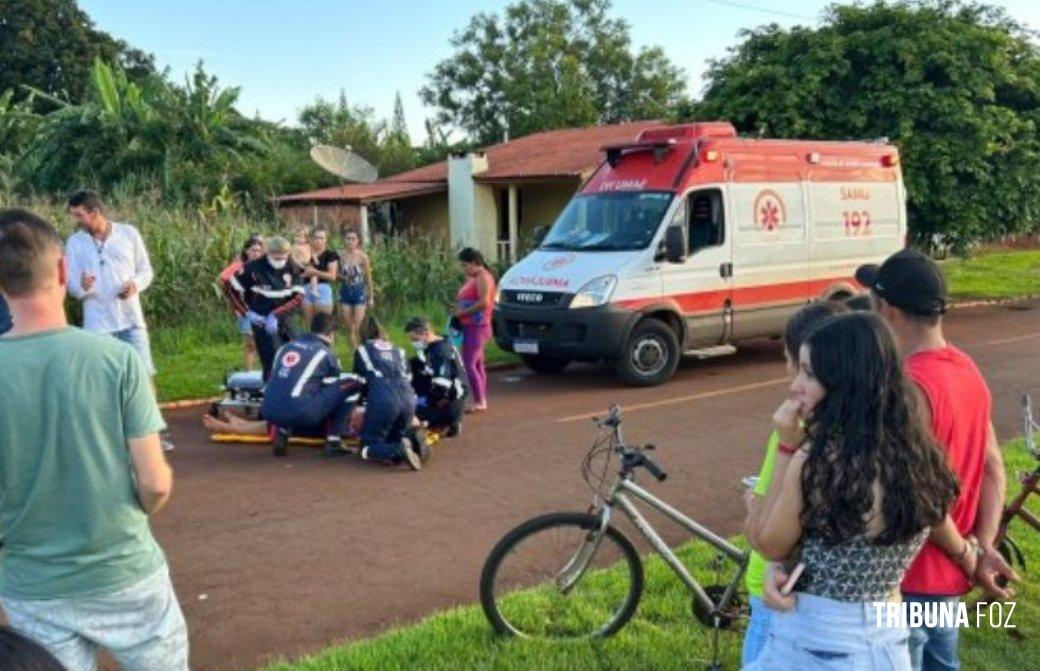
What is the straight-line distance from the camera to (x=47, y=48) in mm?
45312

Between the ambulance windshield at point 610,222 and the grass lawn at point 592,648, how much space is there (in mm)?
7439

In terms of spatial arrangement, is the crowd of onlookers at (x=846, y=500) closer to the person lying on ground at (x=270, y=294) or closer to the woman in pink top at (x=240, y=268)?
the person lying on ground at (x=270, y=294)

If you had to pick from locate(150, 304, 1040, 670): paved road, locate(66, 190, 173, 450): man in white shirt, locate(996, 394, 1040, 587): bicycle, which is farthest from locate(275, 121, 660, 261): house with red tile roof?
locate(996, 394, 1040, 587): bicycle

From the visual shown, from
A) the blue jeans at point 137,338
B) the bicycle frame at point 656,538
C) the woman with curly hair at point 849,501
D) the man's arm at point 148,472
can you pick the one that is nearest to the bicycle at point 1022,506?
the bicycle frame at point 656,538

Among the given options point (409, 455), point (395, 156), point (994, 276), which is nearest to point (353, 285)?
point (409, 455)

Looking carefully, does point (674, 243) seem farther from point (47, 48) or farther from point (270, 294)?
point (47, 48)

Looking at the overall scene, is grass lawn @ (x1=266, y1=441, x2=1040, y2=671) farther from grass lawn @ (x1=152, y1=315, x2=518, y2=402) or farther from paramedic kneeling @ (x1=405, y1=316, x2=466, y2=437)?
grass lawn @ (x1=152, y1=315, x2=518, y2=402)

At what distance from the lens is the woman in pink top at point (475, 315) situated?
10562mm

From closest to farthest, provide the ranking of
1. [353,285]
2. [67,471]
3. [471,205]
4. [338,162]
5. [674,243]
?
[67,471], [674,243], [353,285], [338,162], [471,205]

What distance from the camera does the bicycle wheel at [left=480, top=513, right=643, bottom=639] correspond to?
15.6ft

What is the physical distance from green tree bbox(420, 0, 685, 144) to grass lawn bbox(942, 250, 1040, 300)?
21188 millimetres

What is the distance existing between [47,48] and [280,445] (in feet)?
140

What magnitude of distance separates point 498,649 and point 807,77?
1632cm

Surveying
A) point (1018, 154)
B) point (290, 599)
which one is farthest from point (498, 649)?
point (1018, 154)
